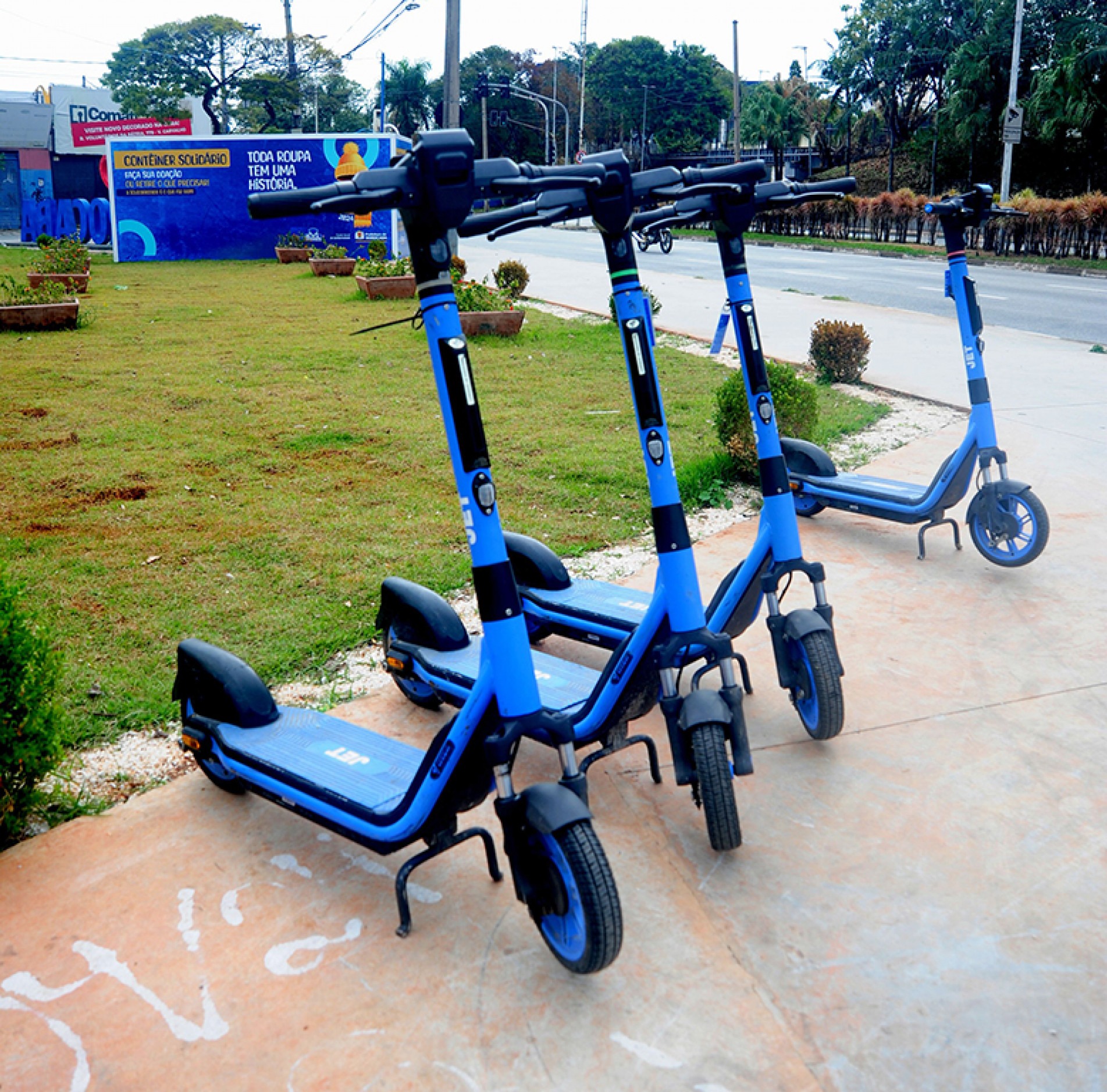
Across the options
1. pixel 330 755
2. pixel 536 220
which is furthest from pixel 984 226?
pixel 330 755

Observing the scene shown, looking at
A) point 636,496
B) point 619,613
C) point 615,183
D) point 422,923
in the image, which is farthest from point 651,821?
point 636,496

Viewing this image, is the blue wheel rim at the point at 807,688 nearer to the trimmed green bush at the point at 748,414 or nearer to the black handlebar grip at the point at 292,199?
the black handlebar grip at the point at 292,199

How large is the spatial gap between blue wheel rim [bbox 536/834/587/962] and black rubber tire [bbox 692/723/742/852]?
1.68 ft

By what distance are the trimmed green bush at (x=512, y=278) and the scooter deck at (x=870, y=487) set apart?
879cm

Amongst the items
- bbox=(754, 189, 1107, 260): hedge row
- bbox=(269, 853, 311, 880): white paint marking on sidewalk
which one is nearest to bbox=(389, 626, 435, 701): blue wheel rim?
bbox=(269, 853, 311, 880): white paint marking on sidewalk

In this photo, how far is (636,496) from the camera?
6.20 meters

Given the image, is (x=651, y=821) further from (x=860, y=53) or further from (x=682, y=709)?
(x=860, y=53)

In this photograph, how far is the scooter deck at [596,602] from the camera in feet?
12.7

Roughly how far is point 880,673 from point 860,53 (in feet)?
157

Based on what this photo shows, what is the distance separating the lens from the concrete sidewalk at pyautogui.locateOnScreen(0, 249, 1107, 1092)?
2.16 metres

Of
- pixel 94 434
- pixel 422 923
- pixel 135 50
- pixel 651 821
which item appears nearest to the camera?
pixel 422 923

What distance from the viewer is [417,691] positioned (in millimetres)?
3695

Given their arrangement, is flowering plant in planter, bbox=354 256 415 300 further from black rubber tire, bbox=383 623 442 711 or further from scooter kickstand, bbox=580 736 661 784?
scooter kickstand, bbox=580 736 661 784

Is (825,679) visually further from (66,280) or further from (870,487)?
(66,280)
